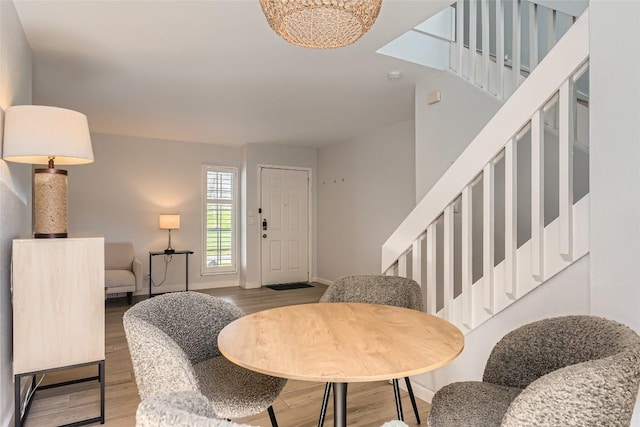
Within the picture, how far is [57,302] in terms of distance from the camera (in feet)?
6.55

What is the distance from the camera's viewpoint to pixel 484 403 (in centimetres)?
127

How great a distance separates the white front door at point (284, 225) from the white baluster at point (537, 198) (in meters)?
4.84

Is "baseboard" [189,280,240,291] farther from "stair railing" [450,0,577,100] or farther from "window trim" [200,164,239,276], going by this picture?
"stair railing" [450,0,577,100]

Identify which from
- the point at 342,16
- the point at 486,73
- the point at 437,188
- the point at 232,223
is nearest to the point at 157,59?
the point at 342,16

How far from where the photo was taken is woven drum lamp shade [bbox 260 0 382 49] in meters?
1.30

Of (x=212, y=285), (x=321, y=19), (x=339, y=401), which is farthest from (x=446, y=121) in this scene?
(x=212, y=285)

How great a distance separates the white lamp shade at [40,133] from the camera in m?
1.88

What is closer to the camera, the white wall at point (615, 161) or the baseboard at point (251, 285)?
the white wall at point (615, 161)

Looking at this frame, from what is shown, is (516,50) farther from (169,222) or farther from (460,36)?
(169,222)

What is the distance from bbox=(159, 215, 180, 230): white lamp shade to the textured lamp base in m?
3.29

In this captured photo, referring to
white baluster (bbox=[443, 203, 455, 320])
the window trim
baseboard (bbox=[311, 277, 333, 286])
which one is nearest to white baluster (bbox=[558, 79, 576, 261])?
white baluster (bbox=[443, 203, 455, 320])

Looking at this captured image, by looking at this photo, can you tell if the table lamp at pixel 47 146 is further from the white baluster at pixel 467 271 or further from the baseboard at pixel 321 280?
the baseboard at pixel 321 280

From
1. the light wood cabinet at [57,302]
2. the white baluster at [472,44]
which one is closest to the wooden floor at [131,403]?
the light wood cabinet at [57,302]

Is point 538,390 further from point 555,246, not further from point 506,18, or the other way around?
point 506,18
